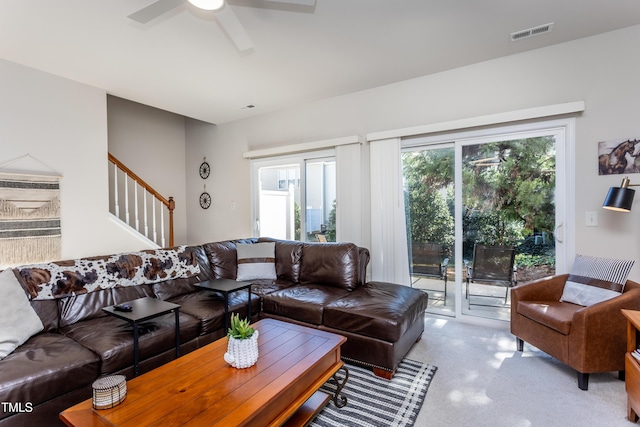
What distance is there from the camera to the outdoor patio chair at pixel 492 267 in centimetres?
323

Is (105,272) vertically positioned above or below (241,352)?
above

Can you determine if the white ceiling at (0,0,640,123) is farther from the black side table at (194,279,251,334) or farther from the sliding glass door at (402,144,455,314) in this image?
the black side table at (194,279,251,334)

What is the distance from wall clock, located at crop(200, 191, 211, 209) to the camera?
563 cm

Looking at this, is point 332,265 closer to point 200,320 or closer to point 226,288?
point 226,288

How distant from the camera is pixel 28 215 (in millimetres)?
3309

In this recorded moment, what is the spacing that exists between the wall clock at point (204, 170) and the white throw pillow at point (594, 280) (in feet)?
17.5

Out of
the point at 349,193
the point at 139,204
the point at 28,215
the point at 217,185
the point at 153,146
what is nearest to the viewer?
the point at 28,215

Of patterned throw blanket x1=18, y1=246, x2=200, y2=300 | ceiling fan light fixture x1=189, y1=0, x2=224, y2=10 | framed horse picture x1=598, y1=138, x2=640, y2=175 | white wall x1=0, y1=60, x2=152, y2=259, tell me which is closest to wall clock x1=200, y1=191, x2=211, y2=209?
white wall x1=0, y1=60, x2=152, y2=259

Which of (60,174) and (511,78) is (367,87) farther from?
(60,174)

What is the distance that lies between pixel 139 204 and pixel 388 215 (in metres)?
3.99

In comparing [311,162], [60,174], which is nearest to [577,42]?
[311,162]

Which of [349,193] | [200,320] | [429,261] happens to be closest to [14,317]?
[200,320]

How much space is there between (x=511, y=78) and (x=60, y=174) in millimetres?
5080

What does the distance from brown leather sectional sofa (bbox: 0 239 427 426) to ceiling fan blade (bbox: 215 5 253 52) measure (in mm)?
2162
